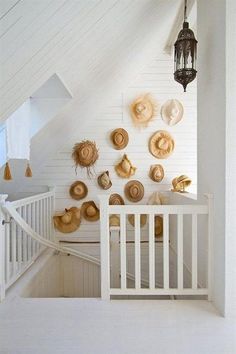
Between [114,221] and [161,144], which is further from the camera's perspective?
[161,144]

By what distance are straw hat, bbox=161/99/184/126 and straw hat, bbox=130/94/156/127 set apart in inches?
6.6

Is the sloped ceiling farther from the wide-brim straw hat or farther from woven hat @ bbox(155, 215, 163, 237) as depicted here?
woven hat @ bbox(155, 215, 163, 237)

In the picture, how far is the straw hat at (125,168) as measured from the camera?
3875 mm

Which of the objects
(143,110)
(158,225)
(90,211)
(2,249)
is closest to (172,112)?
(143,110)

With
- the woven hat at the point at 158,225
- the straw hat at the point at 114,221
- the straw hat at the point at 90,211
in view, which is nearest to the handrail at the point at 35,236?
the straw hat at the point at 90,211

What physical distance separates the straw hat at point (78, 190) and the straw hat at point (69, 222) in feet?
0.66

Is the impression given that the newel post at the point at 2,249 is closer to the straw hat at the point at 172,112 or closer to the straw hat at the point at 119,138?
the straw hat at the point at 119,138

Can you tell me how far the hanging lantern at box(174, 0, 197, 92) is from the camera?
1.99m

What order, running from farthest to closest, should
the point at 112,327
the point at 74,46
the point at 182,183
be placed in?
the point at 182,183 → the point at 74,46 → the point at 112,327

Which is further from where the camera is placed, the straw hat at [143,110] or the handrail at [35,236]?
the straw hat at [143,110]

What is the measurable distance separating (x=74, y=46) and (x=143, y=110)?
1963 millimetres

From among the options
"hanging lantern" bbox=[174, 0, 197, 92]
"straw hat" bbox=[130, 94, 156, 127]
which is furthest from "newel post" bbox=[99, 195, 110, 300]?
"straw hat" bbox=[130, 94, 156, 127]

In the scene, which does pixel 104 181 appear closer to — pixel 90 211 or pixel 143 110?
pixel 90 211

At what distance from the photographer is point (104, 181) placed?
3.89 m
